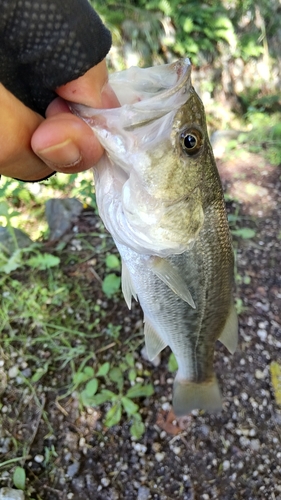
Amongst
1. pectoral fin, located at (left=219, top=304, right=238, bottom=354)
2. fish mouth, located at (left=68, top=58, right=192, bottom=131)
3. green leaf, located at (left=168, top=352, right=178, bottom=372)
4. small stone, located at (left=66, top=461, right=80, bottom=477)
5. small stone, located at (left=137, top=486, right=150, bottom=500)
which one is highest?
fish mouth, located at (left=68, top=58, right=192, bottom=131)

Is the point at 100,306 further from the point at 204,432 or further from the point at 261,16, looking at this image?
the point at 261,16

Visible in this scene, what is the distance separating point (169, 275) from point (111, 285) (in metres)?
1.27

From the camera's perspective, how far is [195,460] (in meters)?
2.10

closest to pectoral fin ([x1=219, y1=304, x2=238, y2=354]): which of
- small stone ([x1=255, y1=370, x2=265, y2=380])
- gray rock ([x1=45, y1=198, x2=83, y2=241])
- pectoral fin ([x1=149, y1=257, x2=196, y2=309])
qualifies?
pectoral fin ([x1=149, y1=257, x2=196, y2=309])

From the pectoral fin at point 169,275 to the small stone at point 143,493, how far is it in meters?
1.21

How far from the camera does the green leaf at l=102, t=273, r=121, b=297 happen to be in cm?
252

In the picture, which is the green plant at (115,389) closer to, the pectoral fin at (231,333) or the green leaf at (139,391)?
the green leaf at (139,391)

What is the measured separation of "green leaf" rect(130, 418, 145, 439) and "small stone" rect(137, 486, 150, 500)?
0.75 ft

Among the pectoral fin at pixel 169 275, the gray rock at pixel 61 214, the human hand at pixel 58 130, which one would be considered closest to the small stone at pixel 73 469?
the pectoral fin at pixel 169 275

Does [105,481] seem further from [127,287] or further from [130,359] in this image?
[127,287]

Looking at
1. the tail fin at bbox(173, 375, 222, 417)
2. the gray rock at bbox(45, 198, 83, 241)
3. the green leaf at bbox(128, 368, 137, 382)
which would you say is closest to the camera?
the tail fin at bbox(173, 375, 222, 417)

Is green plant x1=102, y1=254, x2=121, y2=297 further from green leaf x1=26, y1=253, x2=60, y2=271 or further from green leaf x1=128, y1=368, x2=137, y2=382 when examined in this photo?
green leaf x1=128, y1=368, x2=137, y2=382

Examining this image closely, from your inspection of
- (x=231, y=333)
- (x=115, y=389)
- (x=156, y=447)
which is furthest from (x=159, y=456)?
(x=231, y=333)

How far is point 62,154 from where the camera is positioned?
102cm
